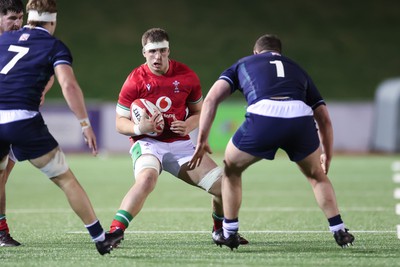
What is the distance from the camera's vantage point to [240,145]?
6.07 metres

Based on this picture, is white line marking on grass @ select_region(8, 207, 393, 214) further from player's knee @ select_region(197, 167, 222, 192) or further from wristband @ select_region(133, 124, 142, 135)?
wristband @ select_region(133, 124, 142, 135)

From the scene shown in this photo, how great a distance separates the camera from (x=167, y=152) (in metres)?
6.75

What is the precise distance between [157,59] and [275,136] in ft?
4.40

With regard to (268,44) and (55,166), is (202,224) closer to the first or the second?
(268,44)

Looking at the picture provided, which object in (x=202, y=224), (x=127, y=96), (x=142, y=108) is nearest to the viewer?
(x=142, y=108)

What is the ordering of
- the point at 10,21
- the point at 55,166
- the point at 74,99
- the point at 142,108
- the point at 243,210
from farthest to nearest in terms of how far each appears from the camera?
the point at 243,210
the point at 142,108
the point at 10,21
the point at 55,166
the point at 74,99

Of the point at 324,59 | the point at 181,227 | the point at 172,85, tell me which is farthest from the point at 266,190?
the point at 324,59

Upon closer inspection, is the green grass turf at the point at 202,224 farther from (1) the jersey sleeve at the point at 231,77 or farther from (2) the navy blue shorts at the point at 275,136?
(1) the jersey sleeve at the point at 231,77

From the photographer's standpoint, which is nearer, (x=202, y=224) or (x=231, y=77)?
(x=231, y=77)

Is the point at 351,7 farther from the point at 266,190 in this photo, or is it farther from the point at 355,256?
the point at 355,256

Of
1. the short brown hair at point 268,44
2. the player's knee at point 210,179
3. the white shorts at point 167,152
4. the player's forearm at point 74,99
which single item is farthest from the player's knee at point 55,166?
the short brown hair at point 268,44

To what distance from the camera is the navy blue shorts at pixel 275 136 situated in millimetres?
5973

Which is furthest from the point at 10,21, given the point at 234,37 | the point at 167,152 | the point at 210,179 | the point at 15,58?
the point at 234,37

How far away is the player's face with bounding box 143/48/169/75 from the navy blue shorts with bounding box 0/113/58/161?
4.60 feet
